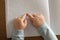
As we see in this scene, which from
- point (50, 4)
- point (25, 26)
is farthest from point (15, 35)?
point (50, 4)

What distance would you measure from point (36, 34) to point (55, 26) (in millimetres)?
65

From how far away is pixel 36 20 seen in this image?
612 mm

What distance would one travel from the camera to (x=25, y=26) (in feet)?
2.00

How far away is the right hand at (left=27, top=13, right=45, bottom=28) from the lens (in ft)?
2.01

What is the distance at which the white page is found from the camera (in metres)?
0.61

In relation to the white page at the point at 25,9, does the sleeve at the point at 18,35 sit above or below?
below

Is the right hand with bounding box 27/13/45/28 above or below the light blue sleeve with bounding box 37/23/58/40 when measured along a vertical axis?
above

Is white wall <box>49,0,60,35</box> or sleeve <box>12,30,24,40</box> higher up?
white wall <box>49,0,60,35</box>

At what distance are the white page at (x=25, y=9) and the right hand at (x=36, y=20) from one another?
0.04 ft

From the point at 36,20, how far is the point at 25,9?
0.05m

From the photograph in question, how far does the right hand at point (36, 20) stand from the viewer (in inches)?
24.1

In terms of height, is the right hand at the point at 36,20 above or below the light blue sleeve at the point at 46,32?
above

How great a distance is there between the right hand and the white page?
13mm

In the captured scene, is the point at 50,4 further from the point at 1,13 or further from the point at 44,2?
the point at 1,13
